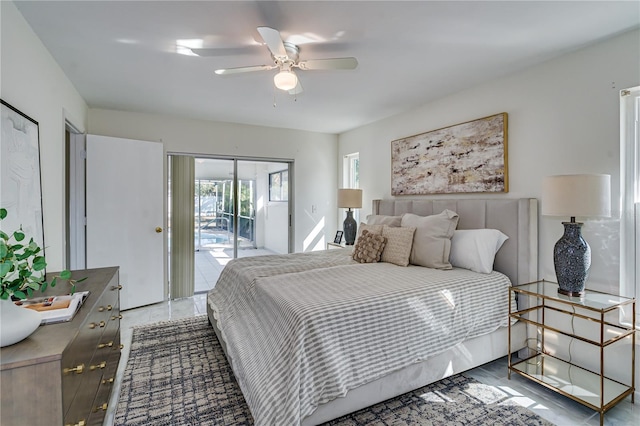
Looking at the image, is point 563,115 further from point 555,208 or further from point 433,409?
point 433,409

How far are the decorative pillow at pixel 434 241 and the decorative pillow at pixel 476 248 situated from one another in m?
0.09

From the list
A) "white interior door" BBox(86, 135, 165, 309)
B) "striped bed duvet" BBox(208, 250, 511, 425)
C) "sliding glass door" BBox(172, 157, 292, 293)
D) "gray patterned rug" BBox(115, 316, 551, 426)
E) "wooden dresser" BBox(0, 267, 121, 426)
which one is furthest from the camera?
"sliding glass door" BBox(172, 157, 292, 293)

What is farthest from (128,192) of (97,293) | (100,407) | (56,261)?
(100,407)

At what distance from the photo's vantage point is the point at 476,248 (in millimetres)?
2709

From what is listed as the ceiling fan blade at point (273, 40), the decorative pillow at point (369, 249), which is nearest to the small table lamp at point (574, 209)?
the decorative pillow at point (369, 249)

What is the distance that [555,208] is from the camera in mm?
2178

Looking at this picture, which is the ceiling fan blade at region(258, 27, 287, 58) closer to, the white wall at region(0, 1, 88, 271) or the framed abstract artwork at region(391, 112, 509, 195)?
the white wall at region(0, 1, 88, 271)

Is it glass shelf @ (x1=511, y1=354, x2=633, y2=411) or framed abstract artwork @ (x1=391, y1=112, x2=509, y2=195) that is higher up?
framed abstract artwork @ (x1=391, y1=112, x2=509, y2=195)

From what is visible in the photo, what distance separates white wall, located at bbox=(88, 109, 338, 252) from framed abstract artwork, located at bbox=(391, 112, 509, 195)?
158 cm

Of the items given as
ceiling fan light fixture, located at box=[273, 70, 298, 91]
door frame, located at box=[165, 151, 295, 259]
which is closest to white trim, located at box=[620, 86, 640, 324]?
ceiling fan light fixture, located at box=[273, 70, 298, 91]

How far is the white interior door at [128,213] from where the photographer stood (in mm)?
3695

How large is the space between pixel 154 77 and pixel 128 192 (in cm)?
161

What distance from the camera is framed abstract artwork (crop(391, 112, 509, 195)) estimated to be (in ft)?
9.77

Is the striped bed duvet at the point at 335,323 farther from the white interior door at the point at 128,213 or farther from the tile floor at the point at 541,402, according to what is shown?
the white interior door at the point at 128,213
